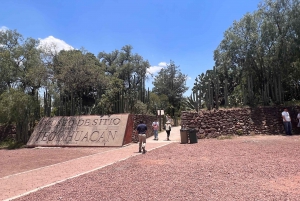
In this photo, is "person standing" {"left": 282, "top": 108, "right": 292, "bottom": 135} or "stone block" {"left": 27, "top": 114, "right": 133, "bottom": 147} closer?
"person standing" {"left": 282, "top": 108, "right": 292, "bottom": 135}

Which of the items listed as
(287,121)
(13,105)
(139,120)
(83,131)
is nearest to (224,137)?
(287,121)

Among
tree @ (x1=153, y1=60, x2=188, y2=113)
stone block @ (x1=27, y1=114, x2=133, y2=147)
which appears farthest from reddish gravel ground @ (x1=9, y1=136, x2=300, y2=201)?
tree @ (x1=153, y1=60, x2=188, y2=113)

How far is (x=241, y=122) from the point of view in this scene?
17.1 m

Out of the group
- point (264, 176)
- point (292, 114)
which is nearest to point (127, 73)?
point (292, 114)

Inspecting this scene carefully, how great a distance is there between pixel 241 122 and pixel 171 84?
29382 millimetres

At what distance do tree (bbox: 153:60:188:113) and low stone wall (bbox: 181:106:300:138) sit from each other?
2710cm

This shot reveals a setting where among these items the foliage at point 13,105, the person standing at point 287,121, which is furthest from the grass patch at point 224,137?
the foliage at point 13,105

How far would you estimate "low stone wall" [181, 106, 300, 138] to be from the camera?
55.6ft

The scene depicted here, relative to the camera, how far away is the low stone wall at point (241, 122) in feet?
55.6

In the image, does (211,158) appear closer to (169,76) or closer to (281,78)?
(281,78)

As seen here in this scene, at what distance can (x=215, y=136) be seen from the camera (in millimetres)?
16984

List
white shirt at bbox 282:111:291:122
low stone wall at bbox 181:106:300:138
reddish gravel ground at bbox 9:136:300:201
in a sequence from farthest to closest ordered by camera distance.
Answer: low stone wall at bbox 181:106:300:138
white shirt at bbox 282:111:291:122
reddish gravel ground at bbox 9:136:300:201

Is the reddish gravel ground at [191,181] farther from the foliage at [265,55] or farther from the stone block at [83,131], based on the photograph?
the foliage at [265,55]

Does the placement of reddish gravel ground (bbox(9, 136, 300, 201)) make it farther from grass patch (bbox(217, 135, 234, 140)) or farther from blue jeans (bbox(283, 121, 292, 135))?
blue jeans (bbox(283, 121, 292, 135))
